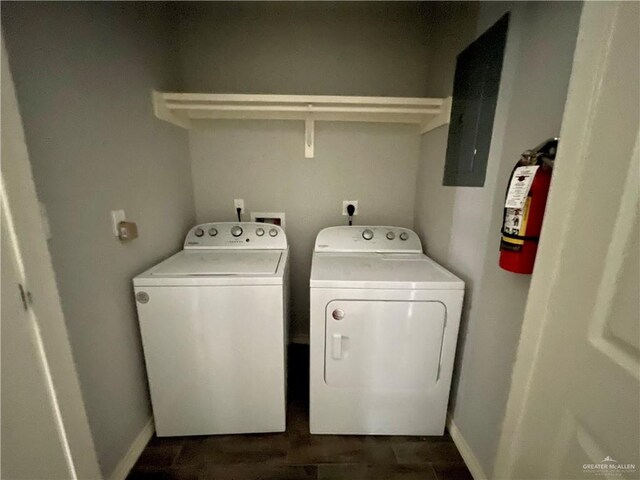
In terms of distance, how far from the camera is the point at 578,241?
0.65 metres

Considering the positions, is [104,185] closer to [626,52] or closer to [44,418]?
[44,418]

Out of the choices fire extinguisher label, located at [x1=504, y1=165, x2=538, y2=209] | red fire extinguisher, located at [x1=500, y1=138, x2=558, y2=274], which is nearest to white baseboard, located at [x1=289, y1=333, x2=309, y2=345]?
red fire extinguisher, located at [x1=500, y1=138, x2=558, y2=274]

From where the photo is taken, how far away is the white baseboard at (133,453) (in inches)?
47.3

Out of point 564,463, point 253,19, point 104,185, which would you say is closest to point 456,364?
point 564,463

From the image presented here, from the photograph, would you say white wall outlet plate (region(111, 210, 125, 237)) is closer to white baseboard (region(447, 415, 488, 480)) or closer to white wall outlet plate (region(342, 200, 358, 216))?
white wall outlet plate (region(342, 200, 358, 216))

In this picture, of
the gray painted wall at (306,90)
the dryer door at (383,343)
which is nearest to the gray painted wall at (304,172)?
the gray painted wall at (306,90)

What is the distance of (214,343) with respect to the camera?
1297mm

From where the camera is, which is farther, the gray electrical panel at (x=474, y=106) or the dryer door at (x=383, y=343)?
the dryer door at (x=383, y=343)

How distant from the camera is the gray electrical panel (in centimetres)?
112

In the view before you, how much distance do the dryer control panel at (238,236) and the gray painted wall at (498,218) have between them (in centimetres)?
113

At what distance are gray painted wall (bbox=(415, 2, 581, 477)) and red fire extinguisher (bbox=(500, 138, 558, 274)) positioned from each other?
0.47 ft

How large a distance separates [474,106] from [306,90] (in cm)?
113

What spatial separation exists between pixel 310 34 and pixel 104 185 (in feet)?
5.31

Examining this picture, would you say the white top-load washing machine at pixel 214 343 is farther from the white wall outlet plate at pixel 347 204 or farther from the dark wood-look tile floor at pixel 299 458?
the white wall outlet plate at pixel 347 204
